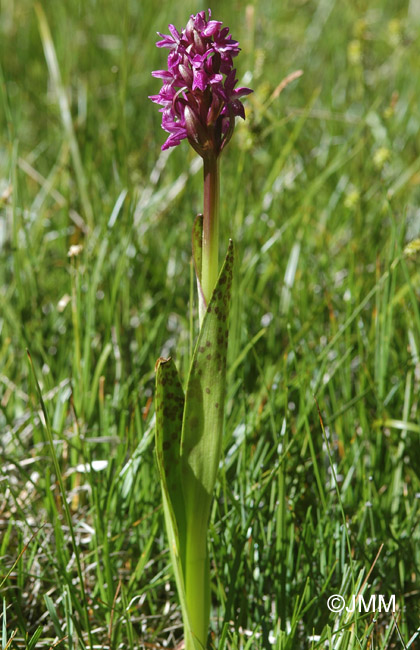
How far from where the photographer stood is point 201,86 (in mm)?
861

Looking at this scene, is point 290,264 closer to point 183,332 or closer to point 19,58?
point 183,332

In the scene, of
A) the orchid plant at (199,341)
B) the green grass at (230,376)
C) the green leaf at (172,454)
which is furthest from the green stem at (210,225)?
the green grass at (230,376)

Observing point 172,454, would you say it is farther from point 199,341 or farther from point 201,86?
point 201,86

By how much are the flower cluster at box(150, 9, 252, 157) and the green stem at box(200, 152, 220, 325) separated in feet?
0.07

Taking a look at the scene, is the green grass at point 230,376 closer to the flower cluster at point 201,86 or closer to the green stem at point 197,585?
the green stem at point 197,585

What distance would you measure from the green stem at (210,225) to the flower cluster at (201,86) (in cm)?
2

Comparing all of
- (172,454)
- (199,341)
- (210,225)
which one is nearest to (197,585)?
(172,454)

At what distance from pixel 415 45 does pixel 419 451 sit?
2.80 m

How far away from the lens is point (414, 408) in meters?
1.57

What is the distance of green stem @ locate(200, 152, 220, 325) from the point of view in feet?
2.98

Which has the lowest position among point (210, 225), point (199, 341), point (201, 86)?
point (199, 341)

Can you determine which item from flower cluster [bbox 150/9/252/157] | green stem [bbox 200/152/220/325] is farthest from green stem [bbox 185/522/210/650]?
flower cluster [bbox 150/9/252/157]

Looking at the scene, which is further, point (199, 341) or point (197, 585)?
point (197, 585)

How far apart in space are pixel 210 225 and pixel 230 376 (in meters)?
0.60
